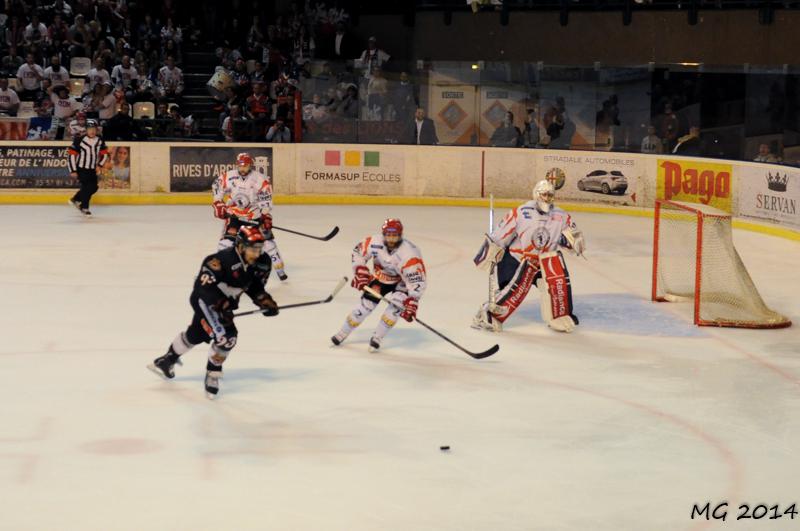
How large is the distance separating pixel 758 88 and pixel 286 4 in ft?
36.2

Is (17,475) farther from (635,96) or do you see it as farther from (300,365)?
(635,96)

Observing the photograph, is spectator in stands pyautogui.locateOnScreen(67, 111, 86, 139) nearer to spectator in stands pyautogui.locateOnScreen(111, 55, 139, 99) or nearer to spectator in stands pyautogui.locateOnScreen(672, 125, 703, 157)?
spectator in stands pyautogui.locateOnScreen(111, 55, 139, 99)

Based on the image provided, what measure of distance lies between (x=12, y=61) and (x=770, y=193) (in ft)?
43.1

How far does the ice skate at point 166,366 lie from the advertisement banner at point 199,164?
1102cm

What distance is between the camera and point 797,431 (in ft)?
30.1

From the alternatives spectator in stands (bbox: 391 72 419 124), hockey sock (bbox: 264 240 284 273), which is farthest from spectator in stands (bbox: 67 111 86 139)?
hockey sock (bbox: 264 240 284 273)

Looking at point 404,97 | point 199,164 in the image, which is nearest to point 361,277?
point 199,164

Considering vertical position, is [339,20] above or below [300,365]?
above

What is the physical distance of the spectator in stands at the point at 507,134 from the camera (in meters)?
20.9

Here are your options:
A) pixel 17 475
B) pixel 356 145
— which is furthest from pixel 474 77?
pixel 17 475

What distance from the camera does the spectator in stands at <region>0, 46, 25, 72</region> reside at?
23.6 metres

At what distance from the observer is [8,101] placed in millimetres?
21734

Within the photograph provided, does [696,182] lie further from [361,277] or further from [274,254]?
[361,277]

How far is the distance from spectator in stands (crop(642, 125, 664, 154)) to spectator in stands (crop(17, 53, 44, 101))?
1001cm
